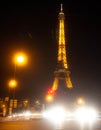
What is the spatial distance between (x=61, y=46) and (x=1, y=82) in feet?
114

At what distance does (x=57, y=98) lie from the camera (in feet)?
290

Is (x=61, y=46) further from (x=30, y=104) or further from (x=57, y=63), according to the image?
(x=30, y=104)

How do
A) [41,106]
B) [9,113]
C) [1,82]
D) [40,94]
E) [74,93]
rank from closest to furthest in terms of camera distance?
[9,113] → [1,82] → [40,94] → [41,106] → [74,93]

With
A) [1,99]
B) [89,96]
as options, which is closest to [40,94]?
[1,99]

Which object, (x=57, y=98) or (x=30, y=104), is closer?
(x=30, y=104)

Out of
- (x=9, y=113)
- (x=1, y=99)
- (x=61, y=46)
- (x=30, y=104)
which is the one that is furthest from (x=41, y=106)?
(x=9, y=113)

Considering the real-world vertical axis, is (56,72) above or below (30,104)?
above

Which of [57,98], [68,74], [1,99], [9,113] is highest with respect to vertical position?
[68,74]

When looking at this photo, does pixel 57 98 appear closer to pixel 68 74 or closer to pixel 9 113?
pixel 68 74

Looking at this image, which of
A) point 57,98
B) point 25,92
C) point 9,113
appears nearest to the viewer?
point 9,113

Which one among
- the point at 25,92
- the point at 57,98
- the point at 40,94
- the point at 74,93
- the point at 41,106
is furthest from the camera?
the point at 74,93

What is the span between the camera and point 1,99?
58.8 meters

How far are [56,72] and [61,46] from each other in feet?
19.2

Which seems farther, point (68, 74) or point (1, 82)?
point (68, 74)
